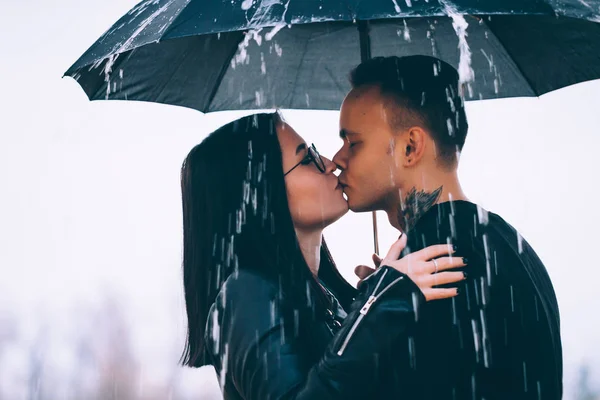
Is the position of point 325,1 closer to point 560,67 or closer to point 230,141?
point 230,141

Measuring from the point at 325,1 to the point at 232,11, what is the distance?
380mm

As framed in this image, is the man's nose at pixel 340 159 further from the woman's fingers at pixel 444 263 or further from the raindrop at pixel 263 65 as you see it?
the raindrop at pixel 263 65

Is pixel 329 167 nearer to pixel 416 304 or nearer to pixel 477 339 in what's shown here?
pixel 416 304

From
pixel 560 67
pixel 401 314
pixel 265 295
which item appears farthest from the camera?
pixel 560 67

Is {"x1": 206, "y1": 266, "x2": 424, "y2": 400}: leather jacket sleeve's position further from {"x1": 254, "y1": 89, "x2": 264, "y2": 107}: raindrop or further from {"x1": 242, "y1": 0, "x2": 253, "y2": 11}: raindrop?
{"x1": 254, "y1": 89, "x2": 264, "y2": 107}: raindrop

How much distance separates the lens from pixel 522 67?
5.01 m

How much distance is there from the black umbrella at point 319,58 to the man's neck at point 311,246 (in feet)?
3.51

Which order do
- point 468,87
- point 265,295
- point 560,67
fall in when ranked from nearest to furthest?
point 265,295 → point 560,67 → point 468,87

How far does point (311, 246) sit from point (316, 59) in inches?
56.9

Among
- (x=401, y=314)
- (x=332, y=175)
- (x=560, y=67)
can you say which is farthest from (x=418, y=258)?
(x=560, y=67)

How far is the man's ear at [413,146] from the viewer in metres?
3.77

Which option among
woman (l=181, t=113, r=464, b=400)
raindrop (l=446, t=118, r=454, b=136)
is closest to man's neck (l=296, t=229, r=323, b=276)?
woman (l=181, t=113, r=464, b=400)

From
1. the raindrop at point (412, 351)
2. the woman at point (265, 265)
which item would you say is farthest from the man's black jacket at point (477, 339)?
the woman at point (265, 265)

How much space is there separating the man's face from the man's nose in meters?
0.02
